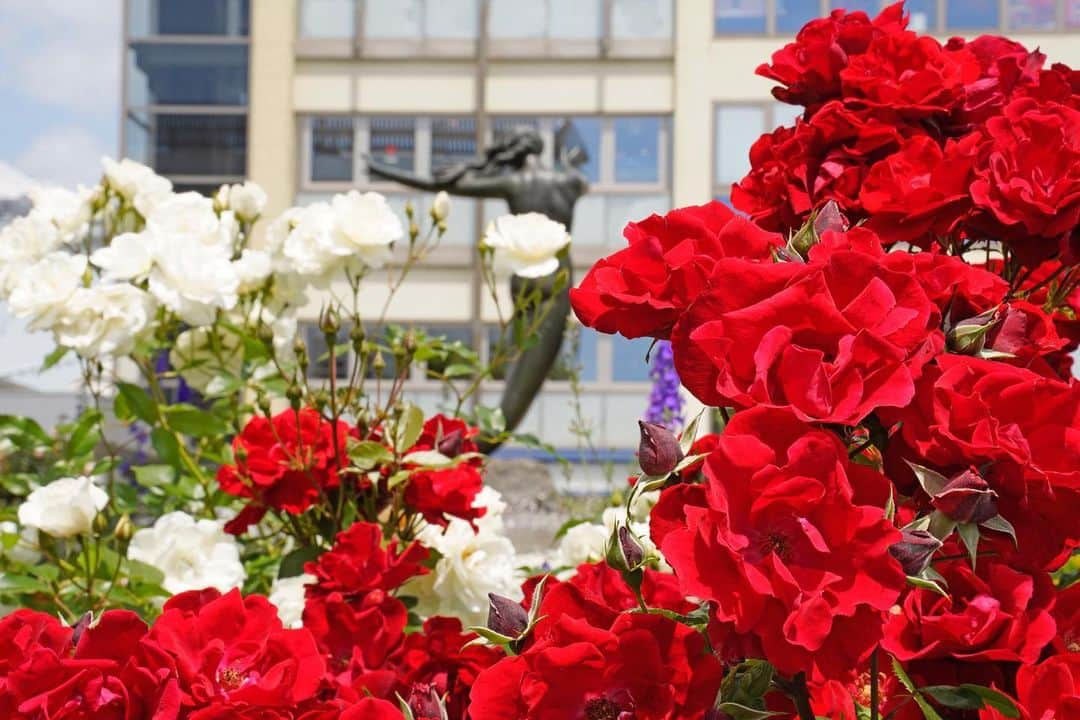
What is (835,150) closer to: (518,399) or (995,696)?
(995,696)

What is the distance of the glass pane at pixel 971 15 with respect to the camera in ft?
35.7

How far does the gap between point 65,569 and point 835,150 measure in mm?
936

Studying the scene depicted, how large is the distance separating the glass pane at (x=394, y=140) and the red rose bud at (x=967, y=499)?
10795 millimetres

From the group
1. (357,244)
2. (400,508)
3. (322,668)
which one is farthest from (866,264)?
(357,244)

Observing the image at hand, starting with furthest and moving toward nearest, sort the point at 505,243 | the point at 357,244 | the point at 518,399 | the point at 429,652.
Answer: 1. the point at 518,399
2. the point at 505,243
3. the point at 357,244
4. the point at 429,652

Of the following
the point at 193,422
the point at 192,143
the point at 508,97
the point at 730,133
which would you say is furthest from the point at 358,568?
the point at 192,143

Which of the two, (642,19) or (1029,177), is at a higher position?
(642,19)

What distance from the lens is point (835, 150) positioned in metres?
0.84

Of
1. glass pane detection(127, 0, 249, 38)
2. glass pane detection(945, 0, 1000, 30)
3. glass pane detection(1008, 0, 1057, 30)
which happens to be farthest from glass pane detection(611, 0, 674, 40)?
glass pane detection(127, 0, 249, 38)

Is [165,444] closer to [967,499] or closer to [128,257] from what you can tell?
[128,257]

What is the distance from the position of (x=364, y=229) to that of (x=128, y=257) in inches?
12.3

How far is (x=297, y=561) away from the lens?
120 centimetres

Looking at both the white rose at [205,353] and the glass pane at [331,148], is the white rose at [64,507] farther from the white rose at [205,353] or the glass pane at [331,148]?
the glass pane at [331,148]

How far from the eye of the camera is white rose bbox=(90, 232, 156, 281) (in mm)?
1366
